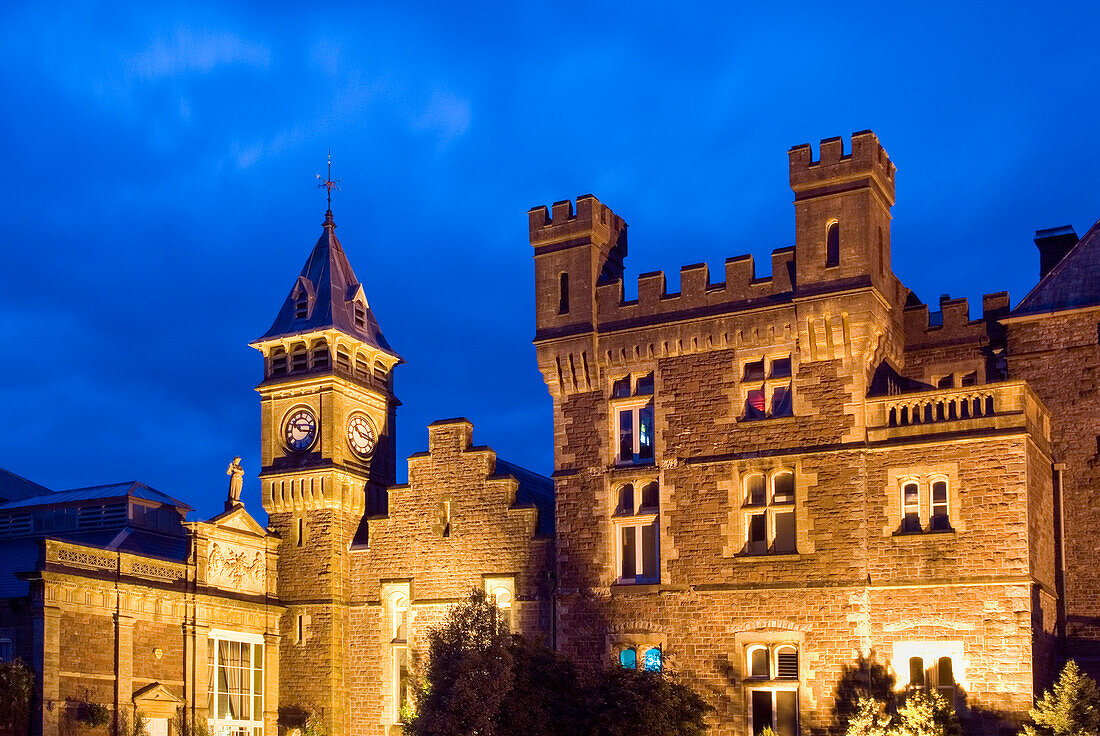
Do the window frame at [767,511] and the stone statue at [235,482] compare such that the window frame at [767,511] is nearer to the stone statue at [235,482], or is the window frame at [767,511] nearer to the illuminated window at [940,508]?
the illuminated window at [940,508]

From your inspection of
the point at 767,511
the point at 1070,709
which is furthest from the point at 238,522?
the point at 1070,709

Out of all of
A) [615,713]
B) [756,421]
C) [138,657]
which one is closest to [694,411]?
[756,421]

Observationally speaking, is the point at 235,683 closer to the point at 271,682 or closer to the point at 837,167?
the point at 271,682

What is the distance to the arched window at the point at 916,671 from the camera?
3528cm

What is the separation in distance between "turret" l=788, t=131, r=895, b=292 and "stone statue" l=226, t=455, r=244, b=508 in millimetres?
20144

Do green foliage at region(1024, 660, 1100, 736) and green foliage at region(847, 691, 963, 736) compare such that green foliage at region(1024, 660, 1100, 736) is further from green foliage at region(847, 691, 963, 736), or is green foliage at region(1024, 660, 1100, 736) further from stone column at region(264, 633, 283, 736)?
→ stone column at region(264, 633, 283, 736)

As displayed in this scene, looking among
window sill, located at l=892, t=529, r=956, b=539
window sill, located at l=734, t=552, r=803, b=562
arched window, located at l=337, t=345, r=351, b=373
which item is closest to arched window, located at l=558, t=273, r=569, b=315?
window sill, located at l=734, t=552, r=803, b=562

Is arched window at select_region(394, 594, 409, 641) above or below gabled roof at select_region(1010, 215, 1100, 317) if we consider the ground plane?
below

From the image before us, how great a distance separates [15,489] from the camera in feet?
173

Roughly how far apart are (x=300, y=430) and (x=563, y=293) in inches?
459

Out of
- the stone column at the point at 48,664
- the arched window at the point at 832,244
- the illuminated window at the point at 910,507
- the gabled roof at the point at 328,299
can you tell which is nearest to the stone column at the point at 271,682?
the stone column at the point at 48,664

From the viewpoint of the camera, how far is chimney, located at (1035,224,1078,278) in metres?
43.1

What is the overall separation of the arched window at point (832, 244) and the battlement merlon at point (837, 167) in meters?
0.99

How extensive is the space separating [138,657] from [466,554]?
1051 cm
